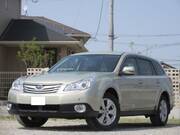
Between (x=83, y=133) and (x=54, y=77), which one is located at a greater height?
(x=54, y=77)

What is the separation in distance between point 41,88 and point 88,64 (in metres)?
1.47

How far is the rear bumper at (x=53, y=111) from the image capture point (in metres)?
11.4

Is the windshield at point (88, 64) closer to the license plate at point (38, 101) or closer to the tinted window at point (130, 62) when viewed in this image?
the tinted window at point (130, 62)

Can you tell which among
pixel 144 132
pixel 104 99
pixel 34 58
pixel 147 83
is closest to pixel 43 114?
pixel 104 99

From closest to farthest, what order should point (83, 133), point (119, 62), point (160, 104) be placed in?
point (83, 133)
point (119, 62)
point (160, 104)

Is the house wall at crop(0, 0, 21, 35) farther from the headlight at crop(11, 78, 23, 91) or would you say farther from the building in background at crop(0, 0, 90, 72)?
the headlight at crop(11, 78, 23, 91)

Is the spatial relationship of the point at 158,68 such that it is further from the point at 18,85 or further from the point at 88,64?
the point at 18,85

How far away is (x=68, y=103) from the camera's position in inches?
446

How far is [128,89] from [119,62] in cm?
57

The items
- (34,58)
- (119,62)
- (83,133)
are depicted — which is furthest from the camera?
(34,58)

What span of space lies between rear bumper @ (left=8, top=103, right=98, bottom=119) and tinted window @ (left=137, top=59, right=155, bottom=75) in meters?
2.45

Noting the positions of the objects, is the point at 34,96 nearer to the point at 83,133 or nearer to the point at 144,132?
the point at 83,133

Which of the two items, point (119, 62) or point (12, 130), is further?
point (119, 62)

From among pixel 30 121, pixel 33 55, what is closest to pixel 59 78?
pixel 30 121
